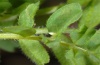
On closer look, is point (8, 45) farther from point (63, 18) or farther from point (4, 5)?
point (63, 18)

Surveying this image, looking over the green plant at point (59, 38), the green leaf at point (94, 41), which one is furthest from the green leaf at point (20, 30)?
the green leaf at point (94, 41)

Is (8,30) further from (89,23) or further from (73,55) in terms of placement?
(89,23)

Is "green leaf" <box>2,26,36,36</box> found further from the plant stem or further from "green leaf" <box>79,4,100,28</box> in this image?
"green leaf" <box>79,4,100,28</box>

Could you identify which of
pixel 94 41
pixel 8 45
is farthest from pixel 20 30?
pixel 8 45

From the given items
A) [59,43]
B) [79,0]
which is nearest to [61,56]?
[59,43]

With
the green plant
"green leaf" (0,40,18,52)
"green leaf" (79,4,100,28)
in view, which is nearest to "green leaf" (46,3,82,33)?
the green plant

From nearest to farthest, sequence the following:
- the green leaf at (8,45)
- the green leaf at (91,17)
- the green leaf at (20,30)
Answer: the green leaf at (20,30) → the green leaf at (91,17) → the green leaf at (8,45)

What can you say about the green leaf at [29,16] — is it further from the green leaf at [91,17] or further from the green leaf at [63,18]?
the green leaf at [91,17]
